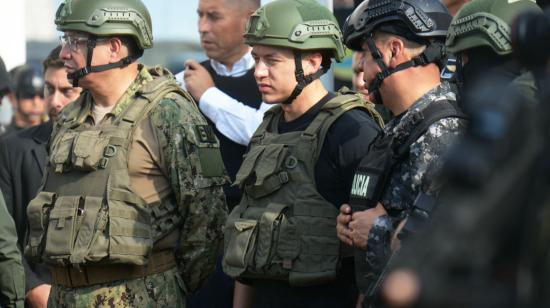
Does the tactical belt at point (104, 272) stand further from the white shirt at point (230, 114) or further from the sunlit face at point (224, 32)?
the sunlit face at point (224, 32)

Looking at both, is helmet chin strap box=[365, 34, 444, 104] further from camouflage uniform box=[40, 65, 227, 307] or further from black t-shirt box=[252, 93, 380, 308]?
camouflage uniform box=[40, 65, 227, 307]

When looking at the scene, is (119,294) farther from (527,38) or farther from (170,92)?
(527,38)

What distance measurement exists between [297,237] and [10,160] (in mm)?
3028

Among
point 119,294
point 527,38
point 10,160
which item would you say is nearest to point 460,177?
point 527,38

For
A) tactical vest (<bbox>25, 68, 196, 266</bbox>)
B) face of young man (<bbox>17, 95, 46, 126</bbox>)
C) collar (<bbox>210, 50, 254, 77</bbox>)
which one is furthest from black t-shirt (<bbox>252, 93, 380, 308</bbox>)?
face of young man (<bbox>17, 95, 46, 126</bbox>)

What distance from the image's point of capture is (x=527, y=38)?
71.8 inches

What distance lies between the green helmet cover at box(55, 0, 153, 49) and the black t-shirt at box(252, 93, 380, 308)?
1.20 meters

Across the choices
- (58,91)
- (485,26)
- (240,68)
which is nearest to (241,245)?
(485,26)

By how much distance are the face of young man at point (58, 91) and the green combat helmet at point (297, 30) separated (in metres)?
2.77

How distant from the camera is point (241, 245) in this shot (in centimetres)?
497

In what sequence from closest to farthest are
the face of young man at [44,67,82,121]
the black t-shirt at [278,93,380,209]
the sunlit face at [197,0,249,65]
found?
the black t-shirt at [278,93,380,209] → the sunlit face at [197,0,249,65] → the face of young man at [44,67,82,121]

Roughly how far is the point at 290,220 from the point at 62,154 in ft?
4.22

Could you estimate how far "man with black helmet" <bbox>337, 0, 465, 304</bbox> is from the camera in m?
4.09

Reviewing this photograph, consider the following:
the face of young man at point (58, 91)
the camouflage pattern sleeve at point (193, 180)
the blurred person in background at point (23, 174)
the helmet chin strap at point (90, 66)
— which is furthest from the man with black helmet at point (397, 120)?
the face of young man at point (58, 91)
